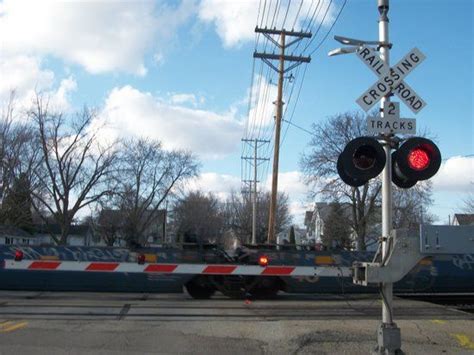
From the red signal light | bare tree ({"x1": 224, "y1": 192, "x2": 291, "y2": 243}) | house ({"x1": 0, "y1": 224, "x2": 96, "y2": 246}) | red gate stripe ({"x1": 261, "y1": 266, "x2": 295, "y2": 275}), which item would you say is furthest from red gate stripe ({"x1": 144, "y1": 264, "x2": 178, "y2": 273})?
bare tree ({"x1": 224, "y1": 192, "x2": 291, "y2": 243})

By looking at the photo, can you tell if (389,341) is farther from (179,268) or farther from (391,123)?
(179,268)

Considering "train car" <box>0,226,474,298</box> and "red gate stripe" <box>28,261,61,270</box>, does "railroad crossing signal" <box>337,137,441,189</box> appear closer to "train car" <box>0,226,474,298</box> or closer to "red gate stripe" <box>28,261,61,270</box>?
"train car" <box>0,226,474,298</box>

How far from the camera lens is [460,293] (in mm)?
16172

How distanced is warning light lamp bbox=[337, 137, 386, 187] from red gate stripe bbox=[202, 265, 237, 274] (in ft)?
24.9

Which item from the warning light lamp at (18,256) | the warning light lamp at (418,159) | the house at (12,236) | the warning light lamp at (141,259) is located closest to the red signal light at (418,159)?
the warning light lamp at (418,159)

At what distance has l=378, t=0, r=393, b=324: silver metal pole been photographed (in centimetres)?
660

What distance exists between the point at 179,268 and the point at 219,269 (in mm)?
961

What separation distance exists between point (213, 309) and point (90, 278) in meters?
4.32

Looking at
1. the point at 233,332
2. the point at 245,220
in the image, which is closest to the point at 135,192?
the point at 245,220

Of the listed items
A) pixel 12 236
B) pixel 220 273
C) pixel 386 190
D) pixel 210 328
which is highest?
pixel 12 236

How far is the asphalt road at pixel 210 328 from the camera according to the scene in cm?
796

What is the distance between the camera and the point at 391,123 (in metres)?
6.79

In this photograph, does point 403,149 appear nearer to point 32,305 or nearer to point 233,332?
point 233,332

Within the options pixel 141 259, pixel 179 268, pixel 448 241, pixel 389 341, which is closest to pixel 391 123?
pixel 448 241
